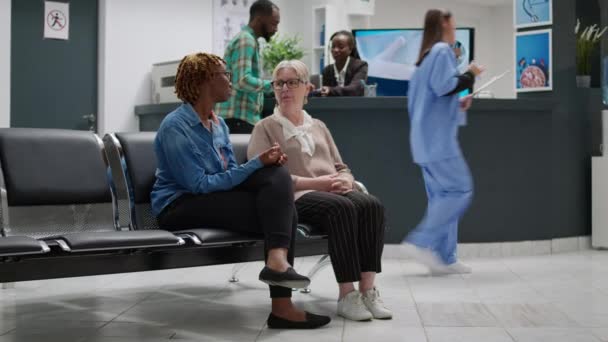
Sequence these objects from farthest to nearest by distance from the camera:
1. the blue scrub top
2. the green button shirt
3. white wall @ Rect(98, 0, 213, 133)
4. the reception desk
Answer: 1. white wall @ Rect(98, 0, 213, 133)
2. the reception desk
3. the green button shirt
4. the blue scrub top

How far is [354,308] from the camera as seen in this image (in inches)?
123

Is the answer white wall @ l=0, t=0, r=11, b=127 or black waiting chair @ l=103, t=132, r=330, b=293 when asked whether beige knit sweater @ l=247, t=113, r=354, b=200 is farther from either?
white wall @ l=0, t=0, r=11, b=127

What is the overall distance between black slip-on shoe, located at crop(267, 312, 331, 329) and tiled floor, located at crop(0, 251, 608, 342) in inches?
1.4

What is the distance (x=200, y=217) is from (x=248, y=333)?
461mm

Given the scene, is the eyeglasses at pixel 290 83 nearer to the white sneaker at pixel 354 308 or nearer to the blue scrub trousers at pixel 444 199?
the white sneaker at pixel 354 308

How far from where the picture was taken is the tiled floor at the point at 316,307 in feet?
9.47

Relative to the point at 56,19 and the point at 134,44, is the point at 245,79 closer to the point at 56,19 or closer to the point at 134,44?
the point at 56,19

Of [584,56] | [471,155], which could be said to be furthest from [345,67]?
[584,56]

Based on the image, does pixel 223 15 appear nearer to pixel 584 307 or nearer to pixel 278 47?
pixel 278 47

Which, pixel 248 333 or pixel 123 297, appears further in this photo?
pixel 123 297

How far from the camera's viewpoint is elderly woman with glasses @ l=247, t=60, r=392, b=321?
3.13m

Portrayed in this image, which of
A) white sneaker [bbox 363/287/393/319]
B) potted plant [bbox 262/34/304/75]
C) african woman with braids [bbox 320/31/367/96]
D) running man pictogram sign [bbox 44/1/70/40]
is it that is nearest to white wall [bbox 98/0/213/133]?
running man pictogram sign [bbox 44/1/70/40]

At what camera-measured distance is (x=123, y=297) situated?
12.2ft

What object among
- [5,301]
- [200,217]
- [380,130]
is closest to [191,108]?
[200,217]
